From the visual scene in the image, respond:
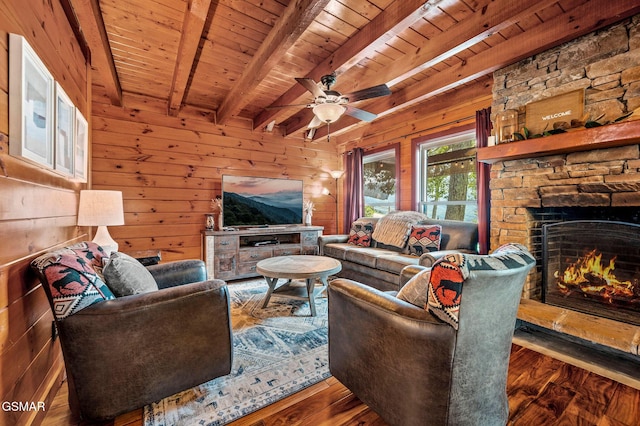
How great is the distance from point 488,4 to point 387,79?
3.30 ft

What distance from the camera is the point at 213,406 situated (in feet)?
4.84

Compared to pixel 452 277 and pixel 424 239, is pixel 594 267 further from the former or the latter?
pixel 452 277

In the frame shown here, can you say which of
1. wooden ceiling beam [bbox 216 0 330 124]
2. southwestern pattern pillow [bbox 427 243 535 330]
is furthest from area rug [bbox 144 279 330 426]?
wooden ceiling beam [bbox 216 0 330 124]

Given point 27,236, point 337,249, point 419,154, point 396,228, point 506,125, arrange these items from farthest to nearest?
point 419,154 → point 337,249 → point 396,228 → point 506,125 → point 27,236

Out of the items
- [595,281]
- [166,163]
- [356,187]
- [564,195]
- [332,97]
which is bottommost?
[595,281]

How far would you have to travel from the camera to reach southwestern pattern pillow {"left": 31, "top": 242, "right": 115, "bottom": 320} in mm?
1215

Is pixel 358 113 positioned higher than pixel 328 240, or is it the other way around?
pixel 358 113

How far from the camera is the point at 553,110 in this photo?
2.30m

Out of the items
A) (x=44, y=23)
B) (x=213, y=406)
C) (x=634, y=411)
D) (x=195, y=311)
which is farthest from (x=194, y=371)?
(x=634, y=411)

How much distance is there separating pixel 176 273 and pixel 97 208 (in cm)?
87

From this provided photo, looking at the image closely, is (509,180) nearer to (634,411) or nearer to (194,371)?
(634,411)

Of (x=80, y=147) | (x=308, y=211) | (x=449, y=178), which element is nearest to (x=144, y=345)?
(x=80, y=147)

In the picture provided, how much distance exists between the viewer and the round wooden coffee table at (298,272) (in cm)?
255

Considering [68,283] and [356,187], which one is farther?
[356,187]
